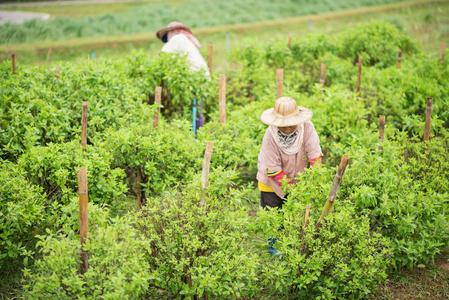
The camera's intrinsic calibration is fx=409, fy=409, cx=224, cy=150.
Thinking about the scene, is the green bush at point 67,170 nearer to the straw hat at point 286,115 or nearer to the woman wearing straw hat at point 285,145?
the woman wearing straw hat at point 285,145

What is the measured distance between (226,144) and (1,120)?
2.57 meters

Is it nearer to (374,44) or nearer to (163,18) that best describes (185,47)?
(374,44)

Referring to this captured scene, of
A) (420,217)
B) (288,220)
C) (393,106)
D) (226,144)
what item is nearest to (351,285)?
(288,220)

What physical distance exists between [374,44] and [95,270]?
752 cm

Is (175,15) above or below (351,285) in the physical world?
above

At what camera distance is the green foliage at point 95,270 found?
2764 mm

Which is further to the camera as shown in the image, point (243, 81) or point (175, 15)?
point (175, 15)

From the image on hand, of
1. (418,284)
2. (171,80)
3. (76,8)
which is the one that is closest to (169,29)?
(171,80)

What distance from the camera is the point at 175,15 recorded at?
757 inches

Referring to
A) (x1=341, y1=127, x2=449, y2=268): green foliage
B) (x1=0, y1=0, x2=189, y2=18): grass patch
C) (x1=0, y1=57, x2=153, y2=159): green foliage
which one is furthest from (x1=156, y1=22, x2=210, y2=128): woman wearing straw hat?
(x1=0, y1=0, x2=189, y2=18): grass patch

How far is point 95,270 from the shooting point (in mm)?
2912

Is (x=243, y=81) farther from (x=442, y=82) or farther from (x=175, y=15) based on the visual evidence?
(x=175, y=15)

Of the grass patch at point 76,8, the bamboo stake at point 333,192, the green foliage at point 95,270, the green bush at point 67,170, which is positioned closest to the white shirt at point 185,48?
the green bush at point 67,170

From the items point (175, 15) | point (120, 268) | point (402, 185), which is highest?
point (175, 15)
